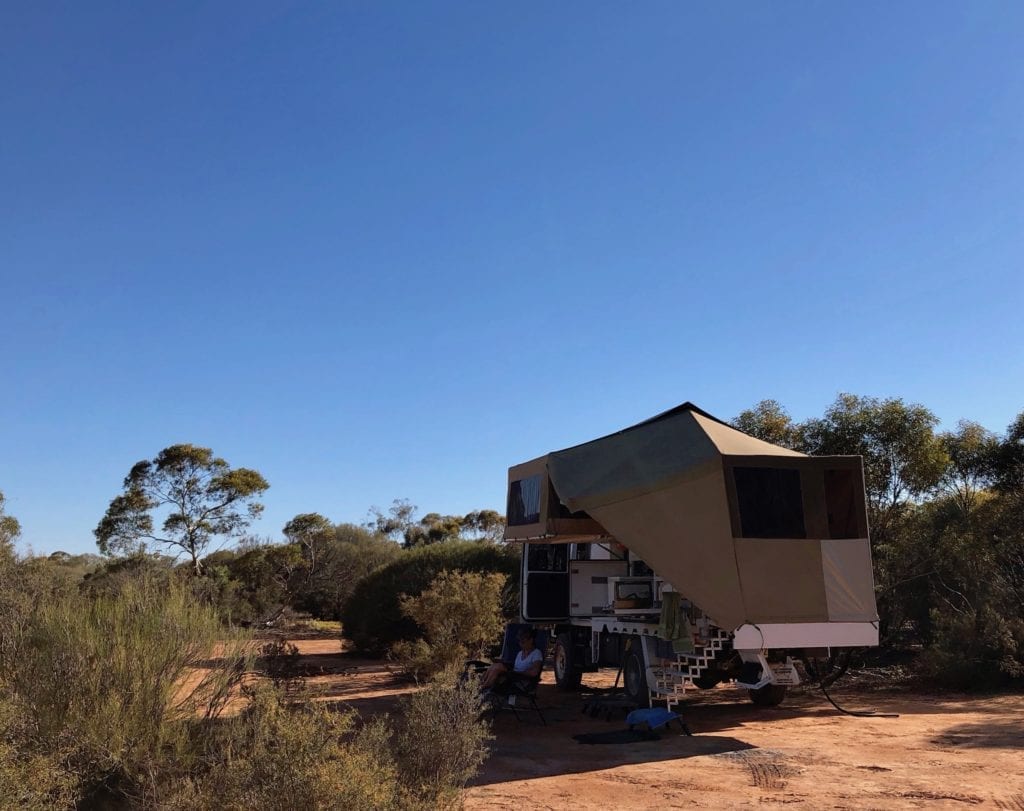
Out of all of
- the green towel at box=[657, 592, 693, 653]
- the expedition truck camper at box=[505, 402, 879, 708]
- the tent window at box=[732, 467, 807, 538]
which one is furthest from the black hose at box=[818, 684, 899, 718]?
the tent window at box=[732, 467, 807, 538]

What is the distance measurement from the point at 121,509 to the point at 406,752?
24.3 metres

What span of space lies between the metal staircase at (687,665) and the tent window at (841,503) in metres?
1.70

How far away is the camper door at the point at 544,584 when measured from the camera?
13945 millimetres

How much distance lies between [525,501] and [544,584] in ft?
5.61

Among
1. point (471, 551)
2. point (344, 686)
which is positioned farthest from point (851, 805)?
point (471, 551)

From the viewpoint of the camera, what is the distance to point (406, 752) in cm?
553

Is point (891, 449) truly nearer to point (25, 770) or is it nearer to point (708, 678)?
point (708, 678)

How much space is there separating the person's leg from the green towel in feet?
6.23

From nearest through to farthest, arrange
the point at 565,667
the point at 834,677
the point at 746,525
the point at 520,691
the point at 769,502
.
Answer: the point at 746,525, the point at 769,502, the point at 520,691, the point at 834,677, the point at 565,667

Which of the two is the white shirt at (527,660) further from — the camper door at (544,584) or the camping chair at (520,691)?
the camper door at (544,584)

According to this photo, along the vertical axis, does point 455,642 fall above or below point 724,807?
above

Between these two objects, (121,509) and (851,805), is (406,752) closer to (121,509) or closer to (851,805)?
(851,805)

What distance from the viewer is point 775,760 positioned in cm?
773

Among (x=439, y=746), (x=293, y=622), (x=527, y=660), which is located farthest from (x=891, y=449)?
(x=293, y=622)
